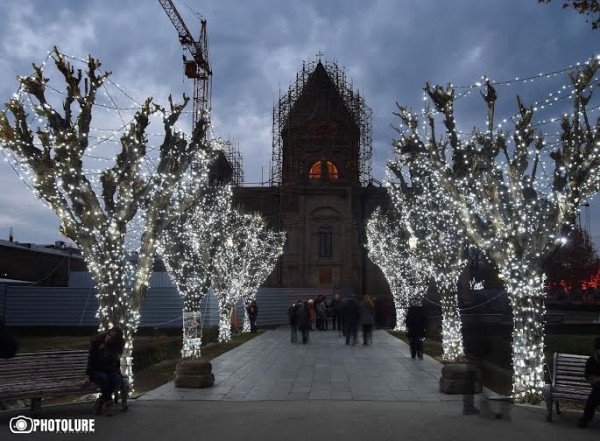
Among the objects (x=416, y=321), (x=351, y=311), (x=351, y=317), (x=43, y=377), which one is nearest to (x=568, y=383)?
(x=43, y=377)

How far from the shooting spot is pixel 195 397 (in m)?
11.1

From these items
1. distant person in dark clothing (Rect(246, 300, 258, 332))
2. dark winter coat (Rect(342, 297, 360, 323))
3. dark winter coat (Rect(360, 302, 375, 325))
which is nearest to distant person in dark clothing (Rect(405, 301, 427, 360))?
dark winter coat (Rect(360, 302, 375, 325))

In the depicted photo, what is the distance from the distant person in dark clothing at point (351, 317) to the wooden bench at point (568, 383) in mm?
14049

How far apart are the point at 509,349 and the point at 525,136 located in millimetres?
7806

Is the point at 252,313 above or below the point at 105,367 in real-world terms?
above

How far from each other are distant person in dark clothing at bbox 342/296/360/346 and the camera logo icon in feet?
52.0

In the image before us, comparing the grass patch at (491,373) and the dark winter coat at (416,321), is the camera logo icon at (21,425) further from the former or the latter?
the dark winter coat at (416,321)

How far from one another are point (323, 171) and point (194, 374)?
44.8 m

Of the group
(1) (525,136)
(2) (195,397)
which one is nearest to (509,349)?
(1) (525,136)

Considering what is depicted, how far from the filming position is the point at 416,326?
696 inches

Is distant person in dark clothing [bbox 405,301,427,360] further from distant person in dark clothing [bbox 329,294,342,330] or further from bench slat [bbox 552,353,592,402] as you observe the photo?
distant person in dark clothing [bbox 329,294,342,330]

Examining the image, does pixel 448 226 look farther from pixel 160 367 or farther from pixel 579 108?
pixel 160 367

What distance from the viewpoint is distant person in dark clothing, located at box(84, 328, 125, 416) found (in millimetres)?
9391

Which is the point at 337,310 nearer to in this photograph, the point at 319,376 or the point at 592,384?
the point at 319,376
